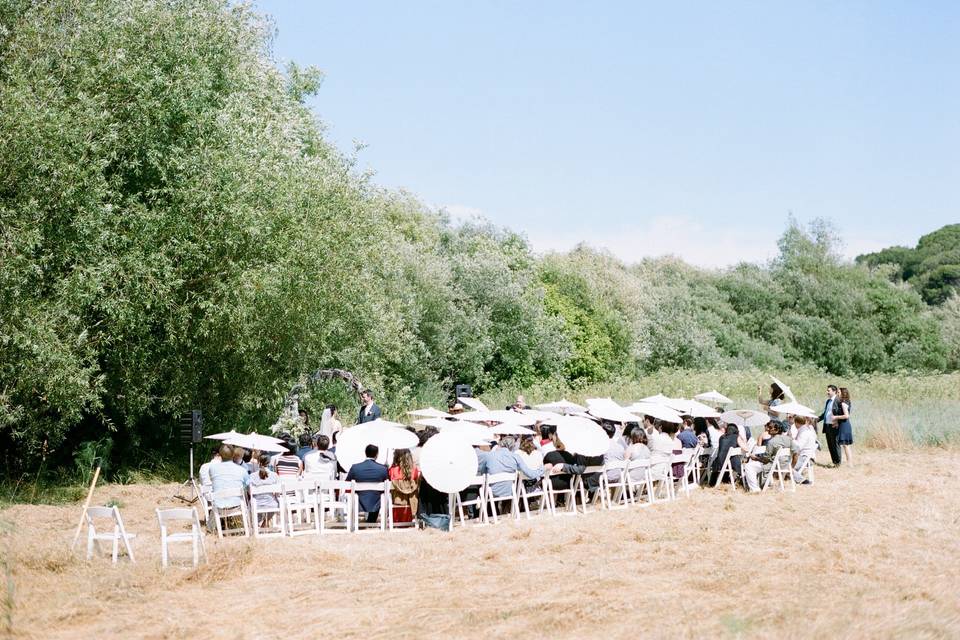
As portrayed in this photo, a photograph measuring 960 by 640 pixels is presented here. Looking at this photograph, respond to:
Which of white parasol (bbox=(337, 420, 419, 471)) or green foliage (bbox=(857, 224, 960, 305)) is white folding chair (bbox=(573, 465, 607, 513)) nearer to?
white parasol (bbox=(337, 420, 419, 471))

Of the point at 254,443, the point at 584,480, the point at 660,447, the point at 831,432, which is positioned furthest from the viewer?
the point at 831,432

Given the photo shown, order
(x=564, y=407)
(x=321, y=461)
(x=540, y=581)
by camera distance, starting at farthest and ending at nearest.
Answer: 1. (x=564, y=407)
2. (x=321, y=461)
3. (x=540, y=581)

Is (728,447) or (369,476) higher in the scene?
(369,476)

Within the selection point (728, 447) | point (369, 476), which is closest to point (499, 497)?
→ point (369, 476)

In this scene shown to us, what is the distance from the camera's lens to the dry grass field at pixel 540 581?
25.0 ft

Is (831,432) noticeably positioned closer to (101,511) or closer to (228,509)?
(228,509)

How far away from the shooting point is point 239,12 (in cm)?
2008

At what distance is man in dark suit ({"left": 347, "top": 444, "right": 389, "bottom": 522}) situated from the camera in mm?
12641

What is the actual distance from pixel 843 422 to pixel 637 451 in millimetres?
5896

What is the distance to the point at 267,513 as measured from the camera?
12.7 metres

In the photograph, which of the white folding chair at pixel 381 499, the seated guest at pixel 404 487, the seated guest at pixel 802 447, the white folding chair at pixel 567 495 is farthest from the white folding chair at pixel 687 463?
the white folding chair at pixel 381 499

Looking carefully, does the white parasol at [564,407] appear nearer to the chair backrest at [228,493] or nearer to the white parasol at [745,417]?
the white parasol at [745,417]

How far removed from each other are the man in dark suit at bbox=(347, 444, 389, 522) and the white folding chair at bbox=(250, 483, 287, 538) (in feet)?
3.27

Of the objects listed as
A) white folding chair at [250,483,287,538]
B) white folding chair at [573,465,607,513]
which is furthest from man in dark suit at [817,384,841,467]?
white folding chair at [250,483,287,538]
